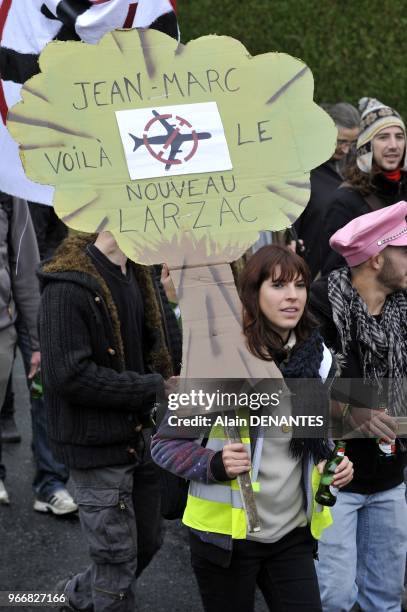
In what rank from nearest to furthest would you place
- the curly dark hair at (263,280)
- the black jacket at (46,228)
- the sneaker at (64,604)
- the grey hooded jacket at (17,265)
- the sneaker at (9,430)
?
the curly dark hair at (263,280)
the sneaker at (64,604)
the grey hooded jacket at (17,265)
the black jacket at (46,228)
the sneaker at (9,430)

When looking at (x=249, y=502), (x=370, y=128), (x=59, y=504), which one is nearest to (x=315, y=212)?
(x=370, y=128)

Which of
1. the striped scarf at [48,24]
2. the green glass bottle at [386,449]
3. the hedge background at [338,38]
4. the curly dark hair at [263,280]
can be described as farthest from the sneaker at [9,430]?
the hedge background at [338,38]

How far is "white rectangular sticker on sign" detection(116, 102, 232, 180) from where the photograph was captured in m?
3.01

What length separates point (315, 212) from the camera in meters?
5.96

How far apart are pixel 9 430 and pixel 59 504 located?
1.15 meters

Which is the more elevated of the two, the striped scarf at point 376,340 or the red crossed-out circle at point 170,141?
the red crossed-out circle at point 170,141

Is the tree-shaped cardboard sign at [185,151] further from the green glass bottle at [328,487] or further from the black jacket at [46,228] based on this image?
the black jacket at [46,228]

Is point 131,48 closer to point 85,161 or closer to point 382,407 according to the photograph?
point 85,161

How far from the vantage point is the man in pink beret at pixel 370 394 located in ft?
12.0

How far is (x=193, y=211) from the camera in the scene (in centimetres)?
303

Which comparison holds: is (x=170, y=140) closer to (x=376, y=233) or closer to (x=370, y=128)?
(x=376, y=233)

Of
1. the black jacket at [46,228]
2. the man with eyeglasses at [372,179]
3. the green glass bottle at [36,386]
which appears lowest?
the green glass bottle at [36,386]

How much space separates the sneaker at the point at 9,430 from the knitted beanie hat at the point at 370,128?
2.56 meters

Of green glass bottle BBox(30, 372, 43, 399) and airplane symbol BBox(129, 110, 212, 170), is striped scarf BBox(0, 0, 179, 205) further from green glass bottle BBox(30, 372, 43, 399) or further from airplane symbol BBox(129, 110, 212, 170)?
green glass bottle BBox(30, 372, 43, 399)
